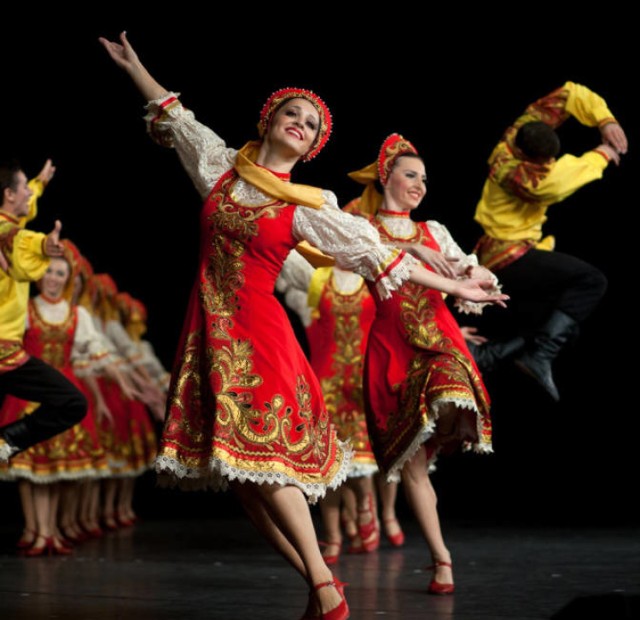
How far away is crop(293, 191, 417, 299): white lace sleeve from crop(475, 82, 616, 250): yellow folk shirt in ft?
6.23

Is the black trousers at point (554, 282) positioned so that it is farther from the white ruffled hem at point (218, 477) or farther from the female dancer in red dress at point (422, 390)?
the white ruffled hem at point (218, 477)

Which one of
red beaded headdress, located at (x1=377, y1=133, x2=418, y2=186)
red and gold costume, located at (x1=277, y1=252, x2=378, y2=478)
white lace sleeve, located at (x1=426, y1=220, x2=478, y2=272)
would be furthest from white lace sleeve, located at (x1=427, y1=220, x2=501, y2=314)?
red and gold costume, located at (x1=277, y1=252, x2=378, y2=478)

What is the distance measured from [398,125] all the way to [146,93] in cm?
404

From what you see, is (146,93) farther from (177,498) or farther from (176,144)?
(177,498)

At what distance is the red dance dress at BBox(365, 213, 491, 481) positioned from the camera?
4059 mm

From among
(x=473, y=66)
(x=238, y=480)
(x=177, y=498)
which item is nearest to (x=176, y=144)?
(x=238, y=480)

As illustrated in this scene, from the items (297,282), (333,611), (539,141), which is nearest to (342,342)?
(297,282)

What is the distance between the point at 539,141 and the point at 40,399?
2.24 meters

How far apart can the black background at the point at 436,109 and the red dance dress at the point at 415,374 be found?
108 inches

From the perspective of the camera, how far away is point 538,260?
5062 mm

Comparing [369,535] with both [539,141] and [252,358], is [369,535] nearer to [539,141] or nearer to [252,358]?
[539,141]

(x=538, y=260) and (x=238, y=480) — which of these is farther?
(x=538, y=260)

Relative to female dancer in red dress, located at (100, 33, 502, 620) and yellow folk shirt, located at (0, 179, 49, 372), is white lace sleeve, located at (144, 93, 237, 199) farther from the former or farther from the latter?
yellow folk shirt, located at (0, 179, 49, 372)

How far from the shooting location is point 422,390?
13.4ft
